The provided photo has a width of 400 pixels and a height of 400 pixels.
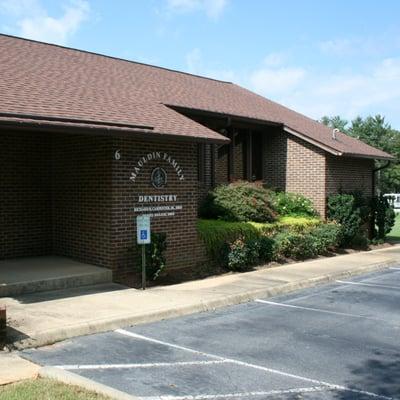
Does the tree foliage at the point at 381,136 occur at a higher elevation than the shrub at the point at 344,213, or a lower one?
higher

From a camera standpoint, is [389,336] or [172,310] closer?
[389,336]

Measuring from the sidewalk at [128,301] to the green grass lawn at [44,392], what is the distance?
4.58 feet

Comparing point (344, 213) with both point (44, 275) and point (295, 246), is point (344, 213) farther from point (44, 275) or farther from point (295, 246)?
point (44, 275)

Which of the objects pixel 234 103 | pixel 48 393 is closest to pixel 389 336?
pixel 48 393

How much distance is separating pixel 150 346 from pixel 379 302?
4782 millimetres

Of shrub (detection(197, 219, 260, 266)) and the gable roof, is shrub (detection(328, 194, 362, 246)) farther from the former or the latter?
shrub (detection(197, 219, 260, 266))

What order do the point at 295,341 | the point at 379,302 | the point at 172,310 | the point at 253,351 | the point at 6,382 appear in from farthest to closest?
the point at 379,302, the point at 172,310, the point at 295,341, the point at 253,351, the point at 6,382

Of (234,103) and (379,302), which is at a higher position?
(234,103)

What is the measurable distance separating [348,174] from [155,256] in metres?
9.64

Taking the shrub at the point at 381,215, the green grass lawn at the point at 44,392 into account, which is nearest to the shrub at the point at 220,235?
the shrub at the point at 381,215

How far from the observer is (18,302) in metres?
8.43

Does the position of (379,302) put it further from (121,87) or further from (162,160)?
(121,87)

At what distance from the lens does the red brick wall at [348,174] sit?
1711 centimetres

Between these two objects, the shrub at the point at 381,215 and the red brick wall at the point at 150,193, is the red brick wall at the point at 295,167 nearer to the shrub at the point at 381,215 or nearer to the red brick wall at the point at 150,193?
the shrub at the point at 381,215
